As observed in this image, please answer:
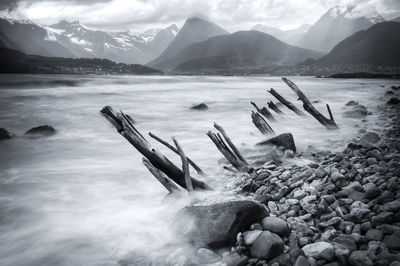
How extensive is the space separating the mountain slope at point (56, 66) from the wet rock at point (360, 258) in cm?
11113

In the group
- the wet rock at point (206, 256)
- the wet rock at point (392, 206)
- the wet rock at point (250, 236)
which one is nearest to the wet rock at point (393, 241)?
the wet rock at point (392, 206)

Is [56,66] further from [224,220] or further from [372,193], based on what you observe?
[372,193]

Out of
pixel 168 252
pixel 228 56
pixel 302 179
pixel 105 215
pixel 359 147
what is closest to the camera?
pixel 168 252

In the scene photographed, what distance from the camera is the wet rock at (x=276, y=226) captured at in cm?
366

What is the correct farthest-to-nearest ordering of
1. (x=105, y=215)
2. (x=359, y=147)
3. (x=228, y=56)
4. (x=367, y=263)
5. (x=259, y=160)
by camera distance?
(x=228, y=56) → (x=259, y=160) → (x=359, y=147) → (x=105, y=215) → (x=367, y=263)

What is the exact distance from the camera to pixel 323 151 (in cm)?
898

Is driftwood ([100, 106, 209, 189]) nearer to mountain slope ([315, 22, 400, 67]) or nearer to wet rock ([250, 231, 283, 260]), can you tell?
wet rock ([250, 231, 283, 260])

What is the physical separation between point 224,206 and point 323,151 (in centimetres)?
613

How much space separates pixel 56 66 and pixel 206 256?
397ft

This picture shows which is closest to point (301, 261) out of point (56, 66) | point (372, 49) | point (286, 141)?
point (286, 141)

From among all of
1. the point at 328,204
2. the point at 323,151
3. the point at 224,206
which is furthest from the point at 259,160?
the point at 224,206

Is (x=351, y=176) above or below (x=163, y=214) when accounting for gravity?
above

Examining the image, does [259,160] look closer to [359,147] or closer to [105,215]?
[359,147]

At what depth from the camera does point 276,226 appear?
12.2 feet
